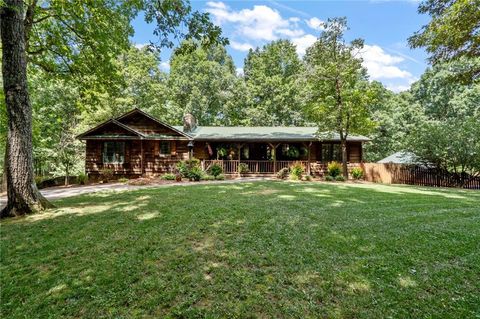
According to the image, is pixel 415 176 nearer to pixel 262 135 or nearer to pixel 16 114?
pixel 262 135

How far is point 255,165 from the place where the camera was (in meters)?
19.1

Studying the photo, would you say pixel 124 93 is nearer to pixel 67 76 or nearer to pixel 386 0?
pixel 67 76

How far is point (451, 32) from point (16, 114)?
37.9 ft

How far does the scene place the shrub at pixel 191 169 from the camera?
15475mm

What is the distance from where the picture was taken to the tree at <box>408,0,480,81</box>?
6.00m

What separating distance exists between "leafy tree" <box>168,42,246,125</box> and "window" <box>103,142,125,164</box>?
14.0m

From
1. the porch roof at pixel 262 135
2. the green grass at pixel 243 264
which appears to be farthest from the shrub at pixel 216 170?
the green grass at pixel 243 264

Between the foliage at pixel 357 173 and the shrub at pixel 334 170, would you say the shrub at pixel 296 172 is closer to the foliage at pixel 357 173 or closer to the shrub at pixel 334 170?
the shrub at pixel 334 170

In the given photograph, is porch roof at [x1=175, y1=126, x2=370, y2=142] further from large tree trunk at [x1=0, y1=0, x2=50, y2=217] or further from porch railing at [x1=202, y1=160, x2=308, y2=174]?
large tree trunk at [x1=0, y1=0, x2=50, y2=217]

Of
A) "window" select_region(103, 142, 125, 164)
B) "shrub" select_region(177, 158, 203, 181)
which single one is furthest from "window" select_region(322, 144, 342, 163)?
"window" select_region(103, 142, 125, 164)

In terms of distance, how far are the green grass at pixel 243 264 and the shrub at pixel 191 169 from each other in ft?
29.1

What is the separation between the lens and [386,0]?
1085 centimetres

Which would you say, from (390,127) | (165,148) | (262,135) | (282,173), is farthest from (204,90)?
(390,127)

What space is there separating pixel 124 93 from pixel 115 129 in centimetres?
1007
